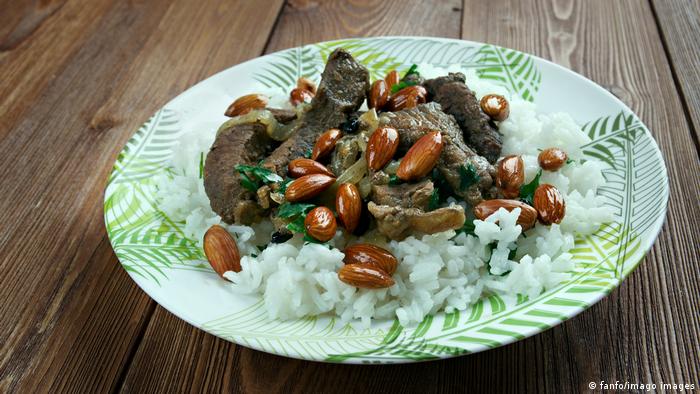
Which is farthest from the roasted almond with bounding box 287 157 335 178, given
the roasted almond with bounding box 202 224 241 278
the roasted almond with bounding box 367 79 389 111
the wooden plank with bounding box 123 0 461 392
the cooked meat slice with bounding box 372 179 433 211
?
the wooden plank with bounding box 123 0 461 392

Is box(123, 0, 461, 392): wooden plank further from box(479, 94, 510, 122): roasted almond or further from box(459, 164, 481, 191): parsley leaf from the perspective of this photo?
box(479, 94, 510, 122): roasted almond

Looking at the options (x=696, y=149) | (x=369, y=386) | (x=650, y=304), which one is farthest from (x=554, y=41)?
(x=369, y=386)

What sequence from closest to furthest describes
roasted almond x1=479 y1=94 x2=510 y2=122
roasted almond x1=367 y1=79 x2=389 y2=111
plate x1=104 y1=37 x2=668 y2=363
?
plate x1=104 y1=37 x2=668 y2=363, roasted almond x1=479 y1=94 x2=510 y2=122, roasted almond x1=367 y1=79 x2=389 y2=111

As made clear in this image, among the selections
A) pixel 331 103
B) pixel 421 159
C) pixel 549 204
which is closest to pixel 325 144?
pixel 331 103

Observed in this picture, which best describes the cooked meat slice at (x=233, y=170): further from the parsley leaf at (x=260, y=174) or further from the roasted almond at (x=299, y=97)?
the roasted almond at (x=299, y=97)

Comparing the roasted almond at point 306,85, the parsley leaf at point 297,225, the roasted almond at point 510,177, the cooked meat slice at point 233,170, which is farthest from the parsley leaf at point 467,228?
the roasted almond at point 306,85

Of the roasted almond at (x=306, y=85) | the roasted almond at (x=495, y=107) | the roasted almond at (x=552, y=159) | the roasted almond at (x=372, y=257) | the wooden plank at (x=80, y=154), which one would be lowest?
the wooden plank at (x=80, y=154)
